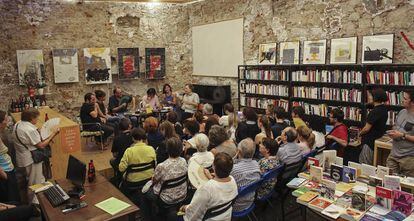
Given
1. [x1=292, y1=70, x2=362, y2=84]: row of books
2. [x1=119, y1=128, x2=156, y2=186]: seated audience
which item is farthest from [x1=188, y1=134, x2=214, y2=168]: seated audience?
[x1=292, y1=70, x2=362, y2=84]: row of books

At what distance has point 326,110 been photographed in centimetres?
704

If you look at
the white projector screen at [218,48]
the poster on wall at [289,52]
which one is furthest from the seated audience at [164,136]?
the white projector screen at [218,48]

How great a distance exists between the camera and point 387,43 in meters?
6.11

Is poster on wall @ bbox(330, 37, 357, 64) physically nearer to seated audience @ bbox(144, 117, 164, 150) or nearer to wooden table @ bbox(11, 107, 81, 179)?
seated audience @ bbox(144, 117, 164, 150)

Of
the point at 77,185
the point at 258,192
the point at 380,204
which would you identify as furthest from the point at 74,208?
the point at 380,204

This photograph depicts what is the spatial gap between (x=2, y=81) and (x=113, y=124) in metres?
3.56

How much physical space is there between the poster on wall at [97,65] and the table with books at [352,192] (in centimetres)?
774

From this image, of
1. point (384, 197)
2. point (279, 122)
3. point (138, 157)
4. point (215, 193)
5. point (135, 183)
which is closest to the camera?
point (215, 193)

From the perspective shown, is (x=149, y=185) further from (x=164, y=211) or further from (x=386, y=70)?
(x=386, y=70)

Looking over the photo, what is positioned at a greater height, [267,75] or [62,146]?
[267,75]

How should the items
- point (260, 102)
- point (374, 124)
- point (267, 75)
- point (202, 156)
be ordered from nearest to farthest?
point (202, 156)
point (374, 124)
point (267, 75)
point (260, 102)

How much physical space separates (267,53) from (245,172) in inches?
218

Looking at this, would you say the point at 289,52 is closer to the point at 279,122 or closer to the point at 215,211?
the point at 279,122

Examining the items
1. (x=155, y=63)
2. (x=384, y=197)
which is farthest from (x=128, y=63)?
(x=384, y=197)
